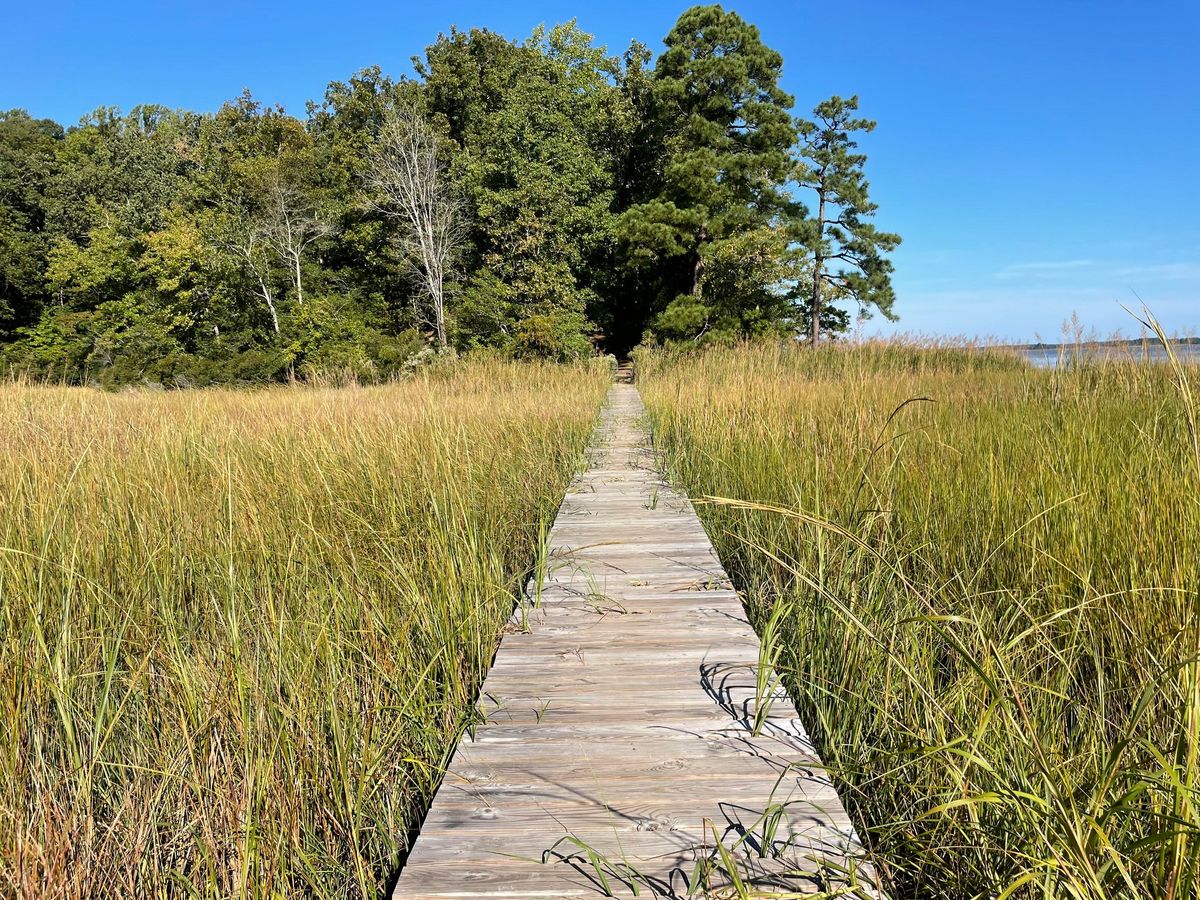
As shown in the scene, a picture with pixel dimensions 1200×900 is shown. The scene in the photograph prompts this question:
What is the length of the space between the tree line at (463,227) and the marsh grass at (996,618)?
1485 cm

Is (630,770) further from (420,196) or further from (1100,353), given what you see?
(420,196)

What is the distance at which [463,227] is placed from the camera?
24.4 metres

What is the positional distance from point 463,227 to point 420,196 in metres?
1.86

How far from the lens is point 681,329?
66.3ft

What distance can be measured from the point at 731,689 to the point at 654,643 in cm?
36

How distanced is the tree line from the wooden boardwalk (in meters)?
15.5

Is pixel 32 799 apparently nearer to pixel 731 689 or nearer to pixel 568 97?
pixel 731 689

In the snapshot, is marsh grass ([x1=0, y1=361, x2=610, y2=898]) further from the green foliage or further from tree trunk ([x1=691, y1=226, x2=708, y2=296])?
tree trunk ([x1=691, y1=226, x2=708, y2=296])

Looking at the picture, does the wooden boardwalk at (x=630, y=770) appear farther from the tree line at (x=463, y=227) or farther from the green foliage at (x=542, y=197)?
the green foliage at (x=542, y=197)

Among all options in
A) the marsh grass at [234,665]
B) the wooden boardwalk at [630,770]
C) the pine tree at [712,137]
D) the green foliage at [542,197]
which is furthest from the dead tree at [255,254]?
the wooden boardwalk at [630,770]

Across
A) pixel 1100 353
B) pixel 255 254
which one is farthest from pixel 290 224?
pixel 1100 353

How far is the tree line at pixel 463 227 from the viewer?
779 inches

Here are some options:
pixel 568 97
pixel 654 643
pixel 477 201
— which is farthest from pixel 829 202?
pixel 654 643

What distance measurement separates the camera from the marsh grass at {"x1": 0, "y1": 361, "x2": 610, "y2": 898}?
1.36 m
